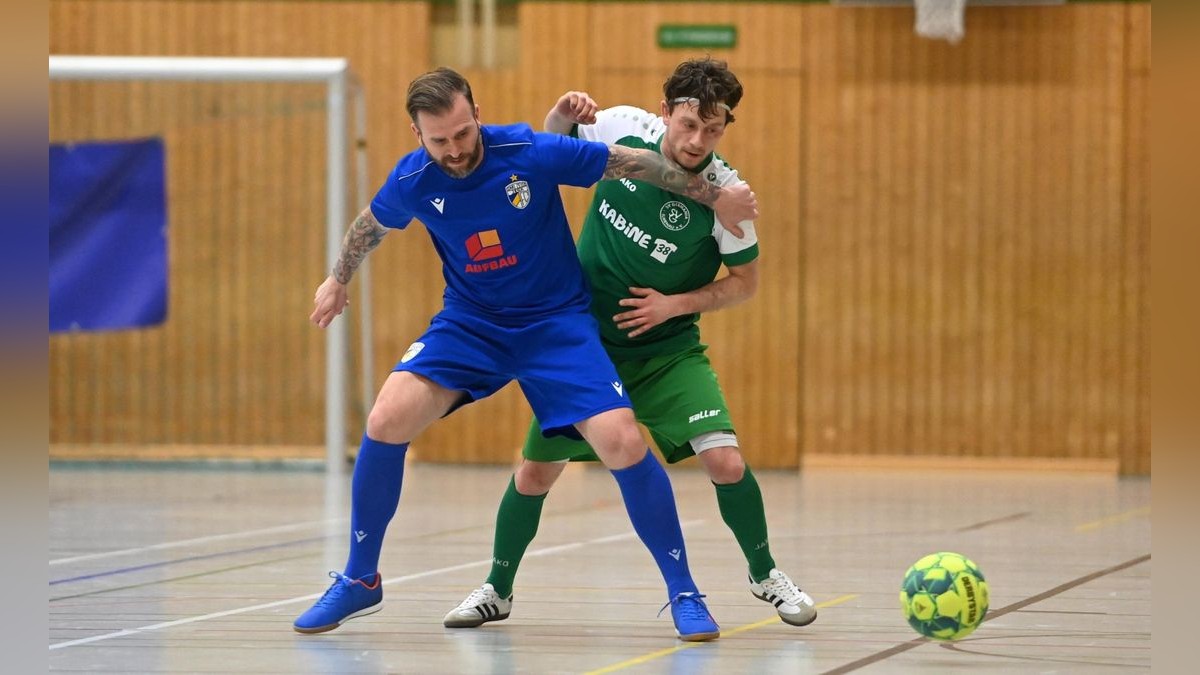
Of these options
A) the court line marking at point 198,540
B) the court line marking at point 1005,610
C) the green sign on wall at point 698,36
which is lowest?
the court line marking at point 198,540

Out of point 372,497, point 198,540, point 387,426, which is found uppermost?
point 387,426

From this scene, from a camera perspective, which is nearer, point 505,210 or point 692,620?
point 692,620

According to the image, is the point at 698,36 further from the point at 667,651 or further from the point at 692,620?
the point at 667,651

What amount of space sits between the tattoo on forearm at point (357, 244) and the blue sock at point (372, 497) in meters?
0.59

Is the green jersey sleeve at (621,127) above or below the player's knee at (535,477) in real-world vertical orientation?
above

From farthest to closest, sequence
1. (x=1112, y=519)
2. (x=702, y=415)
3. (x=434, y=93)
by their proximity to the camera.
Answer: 1. (x=1112, y=519)
2. (x=702, y=415)
3. (x=434, y=93)

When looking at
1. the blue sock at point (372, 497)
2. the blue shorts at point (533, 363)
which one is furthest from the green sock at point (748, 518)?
the blue sock at point (372, 497)

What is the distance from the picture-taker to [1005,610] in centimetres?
499

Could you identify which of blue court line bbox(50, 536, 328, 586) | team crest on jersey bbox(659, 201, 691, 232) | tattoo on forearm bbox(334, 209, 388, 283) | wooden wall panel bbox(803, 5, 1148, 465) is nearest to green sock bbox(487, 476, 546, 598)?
tattoo on forearm bbox(334, 209, 388, 283)

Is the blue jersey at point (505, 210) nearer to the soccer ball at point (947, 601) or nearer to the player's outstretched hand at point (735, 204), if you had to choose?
the player's outstretched hand at point (735, 204)

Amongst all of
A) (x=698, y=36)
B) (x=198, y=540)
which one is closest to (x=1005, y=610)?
(x=198, y=540)

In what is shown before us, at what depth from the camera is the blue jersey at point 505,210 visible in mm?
4441

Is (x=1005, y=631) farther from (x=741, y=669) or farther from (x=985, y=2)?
(x=985, y=2)

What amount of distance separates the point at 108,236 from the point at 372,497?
764cm
